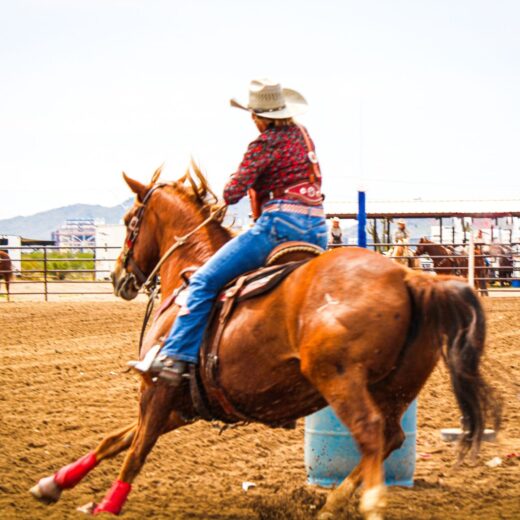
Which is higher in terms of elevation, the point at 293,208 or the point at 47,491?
the point at 293,208

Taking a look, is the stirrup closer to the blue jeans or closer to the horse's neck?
the blue jeans

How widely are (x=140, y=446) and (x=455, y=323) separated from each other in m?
1.85

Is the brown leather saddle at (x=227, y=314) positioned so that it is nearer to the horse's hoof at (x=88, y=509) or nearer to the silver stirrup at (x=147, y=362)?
the silver stirrup at (x=147, y=362)

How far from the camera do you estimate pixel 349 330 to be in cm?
421

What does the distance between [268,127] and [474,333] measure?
1.62 meters

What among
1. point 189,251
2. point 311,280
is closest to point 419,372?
point 311,280

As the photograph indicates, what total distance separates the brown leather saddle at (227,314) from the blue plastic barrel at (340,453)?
920mm

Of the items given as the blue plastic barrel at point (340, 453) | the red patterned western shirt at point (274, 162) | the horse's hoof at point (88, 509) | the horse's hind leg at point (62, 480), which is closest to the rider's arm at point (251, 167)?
the red patterned western shirt at point (274, 162)

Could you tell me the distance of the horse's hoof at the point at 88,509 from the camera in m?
5.08

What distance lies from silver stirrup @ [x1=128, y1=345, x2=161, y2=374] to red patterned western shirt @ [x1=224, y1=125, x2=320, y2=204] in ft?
3.09

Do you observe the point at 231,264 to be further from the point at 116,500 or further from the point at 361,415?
the point at 116,500

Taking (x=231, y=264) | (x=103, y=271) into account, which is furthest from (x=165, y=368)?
(x=103, y=271)

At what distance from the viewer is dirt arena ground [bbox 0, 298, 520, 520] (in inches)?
210

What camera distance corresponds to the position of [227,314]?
189 inches
